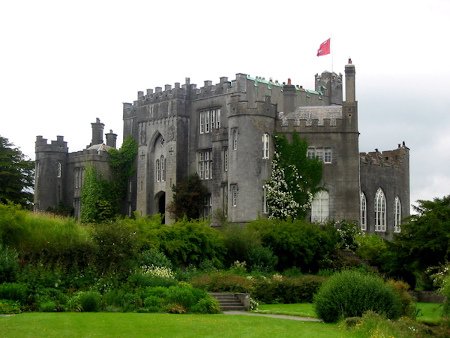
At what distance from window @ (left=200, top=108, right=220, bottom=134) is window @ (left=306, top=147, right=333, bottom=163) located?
8231 mm

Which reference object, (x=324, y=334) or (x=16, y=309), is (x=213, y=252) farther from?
(x=324, y=334)

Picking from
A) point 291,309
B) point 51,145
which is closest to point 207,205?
point 51,145

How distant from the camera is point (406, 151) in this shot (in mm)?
66562

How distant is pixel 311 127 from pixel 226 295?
24.2 m

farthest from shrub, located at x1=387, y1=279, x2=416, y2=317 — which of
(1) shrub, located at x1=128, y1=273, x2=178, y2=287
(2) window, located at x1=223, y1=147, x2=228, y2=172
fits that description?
(2) window, located at x1=223, y1=147, x2=228, y2=172

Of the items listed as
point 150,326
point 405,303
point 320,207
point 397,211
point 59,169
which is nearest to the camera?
point 150,326

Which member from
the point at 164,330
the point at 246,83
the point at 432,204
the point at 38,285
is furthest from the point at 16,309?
the point at 246,83

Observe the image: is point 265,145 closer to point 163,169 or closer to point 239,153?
point 239,153

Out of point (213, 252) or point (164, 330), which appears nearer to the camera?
point (164, 330)

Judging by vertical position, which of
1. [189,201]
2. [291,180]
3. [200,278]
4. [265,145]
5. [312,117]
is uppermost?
[312,117]

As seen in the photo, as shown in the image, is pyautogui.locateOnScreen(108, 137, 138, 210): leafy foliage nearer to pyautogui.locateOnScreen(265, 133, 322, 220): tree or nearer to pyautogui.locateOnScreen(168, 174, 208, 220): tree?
pyautogui.locateOnScreen(168, 174, 208, 220): tree

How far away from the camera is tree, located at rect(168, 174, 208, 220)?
61469 mm

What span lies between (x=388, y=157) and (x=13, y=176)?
99.6 feet

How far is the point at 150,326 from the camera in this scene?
2408 cm
